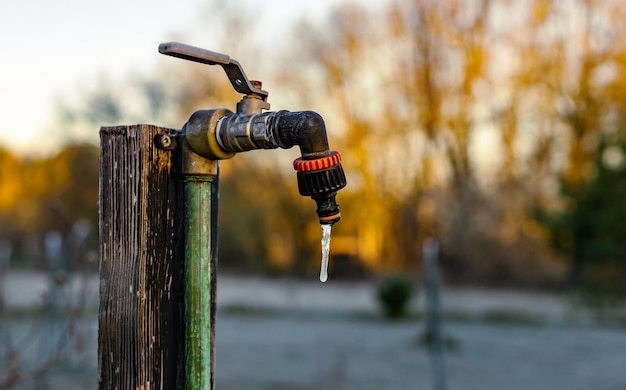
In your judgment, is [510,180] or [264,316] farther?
[510,180]

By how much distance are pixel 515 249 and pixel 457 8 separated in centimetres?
606

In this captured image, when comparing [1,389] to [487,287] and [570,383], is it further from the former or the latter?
[487,287]

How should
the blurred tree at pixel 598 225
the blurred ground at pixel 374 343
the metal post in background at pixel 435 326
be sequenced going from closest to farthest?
the metal post in background at pixel 435 326 → the blurred ground at pixel 374 343 → the blurred tree at pixel 598 225

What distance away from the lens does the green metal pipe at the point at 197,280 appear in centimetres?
116

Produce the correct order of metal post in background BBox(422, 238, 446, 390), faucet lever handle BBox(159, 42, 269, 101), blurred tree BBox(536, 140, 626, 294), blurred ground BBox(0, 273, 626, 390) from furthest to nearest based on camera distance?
blurred tree BBox(536, 140, 626, 294) < blurred ground BBox(0, 273, 626, 390) < metal post in background BBox(422, 238, 446, 390) < faucet lever handle BBox(159, 42, 269, 101)

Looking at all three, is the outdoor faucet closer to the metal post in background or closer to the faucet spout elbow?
the faucet spout elbow

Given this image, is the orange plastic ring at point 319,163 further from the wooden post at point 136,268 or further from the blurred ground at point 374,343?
the blurred ground at point 374,343

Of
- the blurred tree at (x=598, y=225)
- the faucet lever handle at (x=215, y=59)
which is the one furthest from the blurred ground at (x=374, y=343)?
the faucet lever handle at (x=215, y=59)

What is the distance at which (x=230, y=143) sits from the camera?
46.1 inches

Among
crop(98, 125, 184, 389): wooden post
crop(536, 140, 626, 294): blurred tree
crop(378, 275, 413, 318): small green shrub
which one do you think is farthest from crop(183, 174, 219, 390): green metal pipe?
crop(536, 140, 626, 294): blurred tree

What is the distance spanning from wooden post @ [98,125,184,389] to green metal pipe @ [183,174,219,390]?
0.9 inches

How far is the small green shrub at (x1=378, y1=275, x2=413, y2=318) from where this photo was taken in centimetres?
1177

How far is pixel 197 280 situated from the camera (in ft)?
3.82

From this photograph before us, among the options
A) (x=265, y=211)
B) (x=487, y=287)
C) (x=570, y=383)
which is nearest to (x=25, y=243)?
(x=265, y=211)
